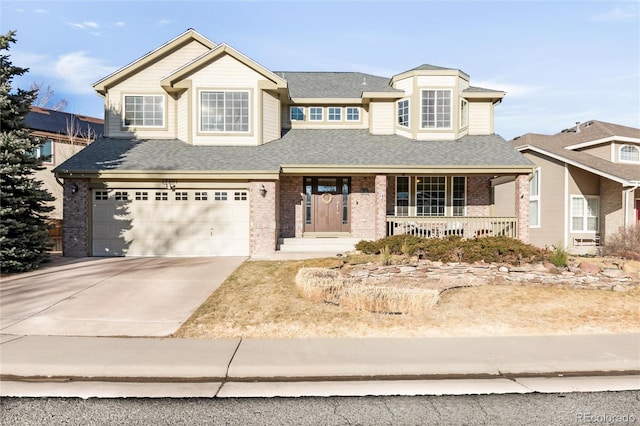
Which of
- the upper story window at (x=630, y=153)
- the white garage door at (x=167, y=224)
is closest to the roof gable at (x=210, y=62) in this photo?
the white garage door at (x=167, y=224)

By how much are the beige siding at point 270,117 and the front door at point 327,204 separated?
252 centimetres

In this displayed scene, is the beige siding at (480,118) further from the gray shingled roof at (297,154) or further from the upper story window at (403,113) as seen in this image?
the upper story window at (403,113)

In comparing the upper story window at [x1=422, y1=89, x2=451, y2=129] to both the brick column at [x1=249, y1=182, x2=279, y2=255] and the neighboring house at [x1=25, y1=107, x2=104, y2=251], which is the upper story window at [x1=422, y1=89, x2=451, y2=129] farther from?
the neighboring house at [x1=25, y1=107, x2=104, y2=251]

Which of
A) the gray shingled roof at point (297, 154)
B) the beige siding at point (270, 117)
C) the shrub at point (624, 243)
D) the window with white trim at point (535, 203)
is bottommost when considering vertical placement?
the shrub at point (624, 243)

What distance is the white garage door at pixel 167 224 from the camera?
13242 millimetres

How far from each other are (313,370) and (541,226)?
17.3m

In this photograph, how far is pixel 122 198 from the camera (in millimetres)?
13336

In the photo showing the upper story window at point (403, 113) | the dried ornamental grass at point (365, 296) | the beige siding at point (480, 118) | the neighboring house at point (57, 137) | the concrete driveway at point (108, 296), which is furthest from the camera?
the neighboring house at point (57, 137)

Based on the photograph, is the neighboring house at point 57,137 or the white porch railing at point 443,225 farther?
the neighboring house at point 57,137

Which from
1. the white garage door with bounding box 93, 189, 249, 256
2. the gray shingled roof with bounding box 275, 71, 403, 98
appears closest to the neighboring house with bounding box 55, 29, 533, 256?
the white garage door with bounding box 93, 189, 249, 256

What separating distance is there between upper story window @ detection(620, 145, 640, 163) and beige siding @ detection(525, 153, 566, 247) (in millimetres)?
4812

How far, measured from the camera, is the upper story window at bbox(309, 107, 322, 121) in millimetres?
17000

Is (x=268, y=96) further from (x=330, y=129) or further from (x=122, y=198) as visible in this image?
→ (x=122, y=198)

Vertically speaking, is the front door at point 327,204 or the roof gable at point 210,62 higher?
the roof gable at point 210,62
